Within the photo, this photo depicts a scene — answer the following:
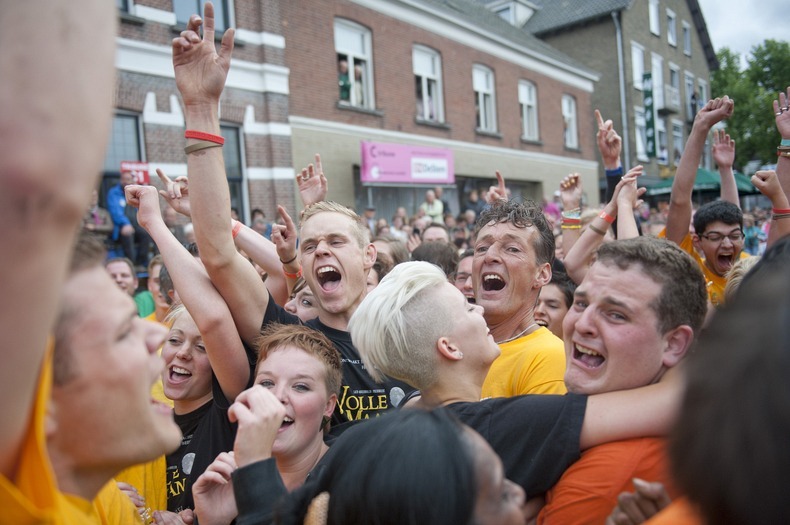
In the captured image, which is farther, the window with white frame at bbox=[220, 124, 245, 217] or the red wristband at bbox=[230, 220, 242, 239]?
the window with white frame at bbox=[220, 124, 245, 217]

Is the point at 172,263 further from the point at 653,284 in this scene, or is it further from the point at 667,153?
the point at 667,153

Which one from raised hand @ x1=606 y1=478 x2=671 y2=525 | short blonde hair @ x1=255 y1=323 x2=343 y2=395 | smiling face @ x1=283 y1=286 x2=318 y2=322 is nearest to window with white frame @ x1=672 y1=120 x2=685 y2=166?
smiling face @ x1=283 y1=286 x2=318 y2=322

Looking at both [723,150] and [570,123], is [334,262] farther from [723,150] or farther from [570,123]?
[570,123]

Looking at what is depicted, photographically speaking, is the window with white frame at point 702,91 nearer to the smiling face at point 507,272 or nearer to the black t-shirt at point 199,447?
the smiling face at point 507,272

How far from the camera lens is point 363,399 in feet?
8.82

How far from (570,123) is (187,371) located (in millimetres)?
22844

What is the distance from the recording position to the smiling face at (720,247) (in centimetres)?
454

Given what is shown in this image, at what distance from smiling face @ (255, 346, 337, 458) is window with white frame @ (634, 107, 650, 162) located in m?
26.1

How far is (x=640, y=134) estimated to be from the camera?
2630 cm

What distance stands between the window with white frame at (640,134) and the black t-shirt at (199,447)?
2619 centimetres

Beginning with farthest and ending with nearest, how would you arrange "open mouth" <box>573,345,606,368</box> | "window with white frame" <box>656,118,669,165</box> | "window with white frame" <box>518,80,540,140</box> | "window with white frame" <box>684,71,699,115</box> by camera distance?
"window with white frame" <box>684,71,699,115</box>
"window with white frame" <box>656,118,669,165</box>
"window with white frame" <box>518,80,540,140</box>
"open mouth" <box>573,345,606,368</box>

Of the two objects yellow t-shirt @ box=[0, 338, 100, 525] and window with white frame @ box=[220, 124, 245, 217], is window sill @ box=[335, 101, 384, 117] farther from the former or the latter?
yellow t-shirt @ box=[0, 338, 100, 525]

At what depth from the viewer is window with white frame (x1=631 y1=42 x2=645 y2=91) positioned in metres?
25.8

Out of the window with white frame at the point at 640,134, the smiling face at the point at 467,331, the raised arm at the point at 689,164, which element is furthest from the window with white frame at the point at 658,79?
the smiling face at the point at 467,331
